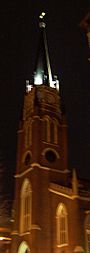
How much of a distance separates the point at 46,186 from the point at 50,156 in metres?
4.68

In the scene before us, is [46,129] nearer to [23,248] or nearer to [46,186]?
[46,186]

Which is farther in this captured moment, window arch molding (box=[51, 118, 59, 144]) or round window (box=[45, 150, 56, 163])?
window arch molding (box=[51, 118, 59, 144])

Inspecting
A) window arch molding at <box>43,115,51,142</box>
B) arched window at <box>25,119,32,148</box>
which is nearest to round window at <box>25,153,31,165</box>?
arched window at <box>25,119,32,148</box>

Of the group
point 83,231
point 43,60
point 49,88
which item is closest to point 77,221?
point 83,231

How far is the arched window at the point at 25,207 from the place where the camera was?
4872cm

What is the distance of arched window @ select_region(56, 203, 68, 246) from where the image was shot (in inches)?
1829

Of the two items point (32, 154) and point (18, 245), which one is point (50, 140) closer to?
point (32, 154)

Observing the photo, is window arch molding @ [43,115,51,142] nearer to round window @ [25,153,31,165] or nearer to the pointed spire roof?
round window @ [25,153,31,165]

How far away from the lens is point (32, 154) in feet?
167

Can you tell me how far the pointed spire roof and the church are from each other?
138 mm

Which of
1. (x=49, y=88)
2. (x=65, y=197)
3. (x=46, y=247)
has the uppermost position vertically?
(x=49, y=88)

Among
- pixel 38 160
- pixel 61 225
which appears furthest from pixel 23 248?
pixel 38 160

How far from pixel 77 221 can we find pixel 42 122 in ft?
44.2

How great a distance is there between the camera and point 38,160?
164ft
